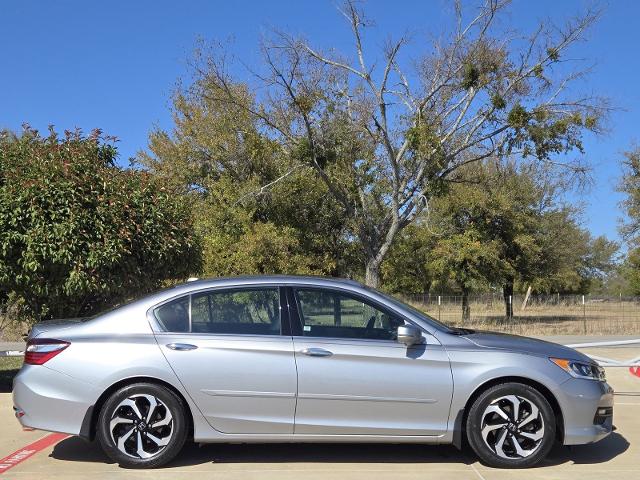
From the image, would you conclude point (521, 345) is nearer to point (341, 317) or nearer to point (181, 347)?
point (341, 317)

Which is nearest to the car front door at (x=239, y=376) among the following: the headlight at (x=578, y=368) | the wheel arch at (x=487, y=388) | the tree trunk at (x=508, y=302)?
the wheel arch at (x=487, y=388)

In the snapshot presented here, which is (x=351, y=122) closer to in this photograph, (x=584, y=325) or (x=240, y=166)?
(x=240, y=166)

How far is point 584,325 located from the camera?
23.7m

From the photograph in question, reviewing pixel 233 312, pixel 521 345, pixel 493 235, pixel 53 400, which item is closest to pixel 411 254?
pixel 493 235

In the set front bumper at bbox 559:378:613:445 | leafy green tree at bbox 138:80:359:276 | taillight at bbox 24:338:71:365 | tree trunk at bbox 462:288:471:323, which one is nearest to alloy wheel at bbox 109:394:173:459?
taillight at bbox 24:338:71:365

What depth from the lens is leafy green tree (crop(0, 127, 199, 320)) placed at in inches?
298

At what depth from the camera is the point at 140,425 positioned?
205 inches

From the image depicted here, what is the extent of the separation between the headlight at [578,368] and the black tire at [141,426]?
3.06 meters

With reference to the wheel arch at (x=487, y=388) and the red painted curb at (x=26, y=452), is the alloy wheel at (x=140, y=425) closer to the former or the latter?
the red painted curb at (x=26, y=452)

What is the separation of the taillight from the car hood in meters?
3.31

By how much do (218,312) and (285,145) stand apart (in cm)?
1765

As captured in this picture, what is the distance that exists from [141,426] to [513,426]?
2.94m

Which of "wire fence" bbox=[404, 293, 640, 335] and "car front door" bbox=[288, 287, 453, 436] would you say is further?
"wire fence" bbox=[404, 293, 640, 335]

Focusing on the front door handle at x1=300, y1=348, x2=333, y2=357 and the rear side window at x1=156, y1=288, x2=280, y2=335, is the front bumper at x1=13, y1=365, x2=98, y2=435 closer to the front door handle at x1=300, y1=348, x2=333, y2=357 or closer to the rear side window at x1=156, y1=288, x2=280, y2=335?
the rear side window at x1=156, y1=288, x2=280, y2=335
